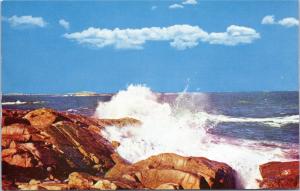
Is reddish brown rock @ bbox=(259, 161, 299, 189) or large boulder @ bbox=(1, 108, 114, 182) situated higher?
large boulder @ bbox=(1, 108, 114, 182)

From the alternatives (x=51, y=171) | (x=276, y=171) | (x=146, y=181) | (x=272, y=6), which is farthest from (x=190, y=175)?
(x=272, y=6)

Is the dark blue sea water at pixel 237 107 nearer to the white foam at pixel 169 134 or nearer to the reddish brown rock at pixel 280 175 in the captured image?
the white foam at pixel 169 134

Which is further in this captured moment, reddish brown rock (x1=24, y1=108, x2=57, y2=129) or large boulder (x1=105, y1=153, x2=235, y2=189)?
reddish brown rock (x1=24, y1=108, x2=57, y2=129)

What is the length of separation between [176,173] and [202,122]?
42 centimetres

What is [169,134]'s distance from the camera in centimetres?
398

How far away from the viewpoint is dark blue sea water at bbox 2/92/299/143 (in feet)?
12.9

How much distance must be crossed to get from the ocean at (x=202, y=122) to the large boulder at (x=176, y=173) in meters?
0.06

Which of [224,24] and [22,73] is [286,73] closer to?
[224,24]

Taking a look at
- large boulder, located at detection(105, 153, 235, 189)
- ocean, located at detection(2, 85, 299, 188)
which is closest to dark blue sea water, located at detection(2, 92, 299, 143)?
ocean, located at detection(2, 85, 299, 188)

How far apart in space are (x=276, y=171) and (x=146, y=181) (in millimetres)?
916

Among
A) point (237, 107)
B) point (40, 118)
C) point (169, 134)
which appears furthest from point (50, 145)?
point (237, 107)

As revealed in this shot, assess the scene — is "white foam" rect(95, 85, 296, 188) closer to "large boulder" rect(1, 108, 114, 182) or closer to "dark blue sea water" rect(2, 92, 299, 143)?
"dark blue sea water" rect(2, 92, 299, 143)

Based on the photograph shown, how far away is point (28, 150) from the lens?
12.8ft

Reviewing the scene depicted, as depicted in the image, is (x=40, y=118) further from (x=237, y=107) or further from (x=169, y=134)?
(x=237, y=107)
